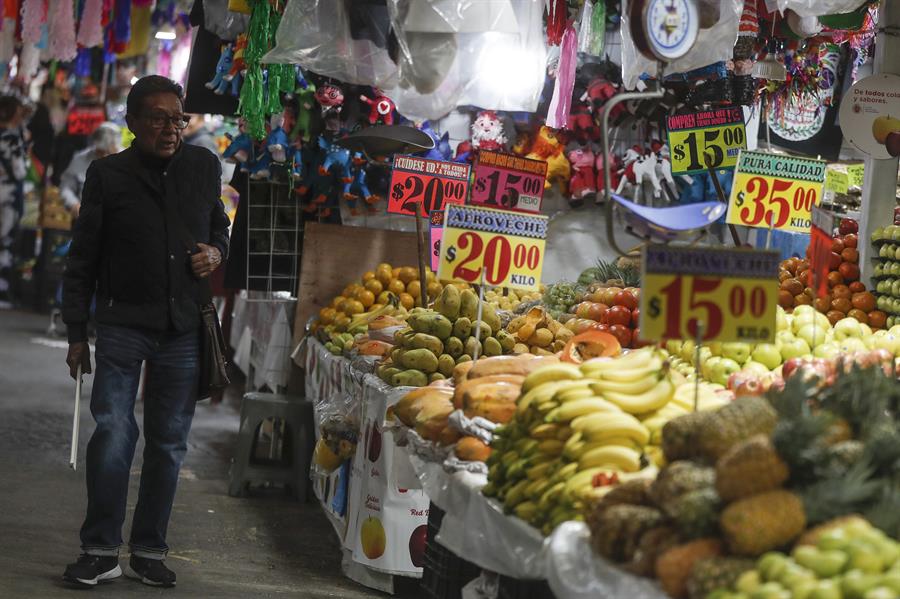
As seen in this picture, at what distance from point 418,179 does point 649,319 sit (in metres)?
3.70

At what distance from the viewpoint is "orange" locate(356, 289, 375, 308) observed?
24.5 ft

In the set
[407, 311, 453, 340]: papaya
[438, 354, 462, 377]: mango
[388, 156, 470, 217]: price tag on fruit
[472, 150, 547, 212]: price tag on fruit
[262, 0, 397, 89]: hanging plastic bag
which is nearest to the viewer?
[438, 354, 462, 377]: mango

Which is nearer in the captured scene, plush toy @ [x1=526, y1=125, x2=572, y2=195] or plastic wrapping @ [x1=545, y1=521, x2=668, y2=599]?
plastic wrapping @ [x1=545, y1=521, x2=668, y2=599]

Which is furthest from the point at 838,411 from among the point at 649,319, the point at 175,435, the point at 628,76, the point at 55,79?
the point at 55,79

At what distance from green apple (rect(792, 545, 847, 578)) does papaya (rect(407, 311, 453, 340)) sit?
329 cm

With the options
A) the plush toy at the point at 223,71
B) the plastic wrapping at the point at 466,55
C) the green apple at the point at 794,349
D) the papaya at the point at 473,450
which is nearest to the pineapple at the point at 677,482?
the papaya at the point at 473,450

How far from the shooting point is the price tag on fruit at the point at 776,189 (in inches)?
216

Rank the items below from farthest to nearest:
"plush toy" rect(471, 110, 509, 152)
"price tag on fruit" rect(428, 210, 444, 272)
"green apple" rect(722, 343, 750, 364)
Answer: "plush toy" rect(471, 110, 509, 152) → "price tag on fruit" rect(428, 210, 444, 272) → "green apple" rect(722, 343, 750, 364)

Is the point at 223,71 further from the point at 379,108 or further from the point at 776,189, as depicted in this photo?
the point at 776,189

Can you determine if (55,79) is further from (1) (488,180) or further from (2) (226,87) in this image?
(1) (488,180)

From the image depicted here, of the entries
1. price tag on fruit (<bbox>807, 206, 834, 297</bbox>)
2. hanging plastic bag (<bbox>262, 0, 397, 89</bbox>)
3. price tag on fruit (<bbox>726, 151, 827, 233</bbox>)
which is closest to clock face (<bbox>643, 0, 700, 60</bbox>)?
price tag on fruit (<bbox>807, 206, 834, 297</bbox>)

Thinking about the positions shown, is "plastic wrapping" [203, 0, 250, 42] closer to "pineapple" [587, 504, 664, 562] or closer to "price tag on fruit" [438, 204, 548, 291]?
"price tag on fruit" [438, 204, 548, 291]

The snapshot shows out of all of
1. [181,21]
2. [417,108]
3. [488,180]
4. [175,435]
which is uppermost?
[181,21]

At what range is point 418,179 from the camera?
22.0 ft
